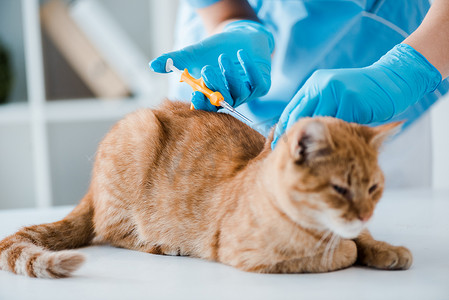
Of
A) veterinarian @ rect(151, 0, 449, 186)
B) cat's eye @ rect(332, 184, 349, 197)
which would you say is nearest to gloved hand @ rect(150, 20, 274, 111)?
veterinarian @ rect(151, 0, 449, 186)

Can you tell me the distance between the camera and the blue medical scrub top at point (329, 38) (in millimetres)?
1681

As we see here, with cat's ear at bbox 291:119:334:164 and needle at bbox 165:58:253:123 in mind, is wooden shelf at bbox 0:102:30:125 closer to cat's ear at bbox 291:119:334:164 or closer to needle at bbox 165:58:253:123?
needle at bbox 165:58:253:123

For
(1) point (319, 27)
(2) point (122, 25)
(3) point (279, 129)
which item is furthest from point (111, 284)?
(2) point (122, 25)

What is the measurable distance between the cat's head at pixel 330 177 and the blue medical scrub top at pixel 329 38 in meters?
0.73

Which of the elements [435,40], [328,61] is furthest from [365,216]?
[328,61]

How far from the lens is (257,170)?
1.10m

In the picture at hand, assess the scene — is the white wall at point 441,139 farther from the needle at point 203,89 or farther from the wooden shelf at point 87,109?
the wooden shelf at point 87,109

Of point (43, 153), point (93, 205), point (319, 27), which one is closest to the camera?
point (93, 205)

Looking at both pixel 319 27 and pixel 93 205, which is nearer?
pixel 93 205

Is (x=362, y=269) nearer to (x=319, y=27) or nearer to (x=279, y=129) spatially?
(x=279, y=129)

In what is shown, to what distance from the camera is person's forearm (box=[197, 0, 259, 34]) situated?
6.05 ft

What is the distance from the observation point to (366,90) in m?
1.16

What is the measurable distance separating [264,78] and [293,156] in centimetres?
59

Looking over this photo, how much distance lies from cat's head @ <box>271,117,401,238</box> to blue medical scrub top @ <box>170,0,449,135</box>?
73 cm
